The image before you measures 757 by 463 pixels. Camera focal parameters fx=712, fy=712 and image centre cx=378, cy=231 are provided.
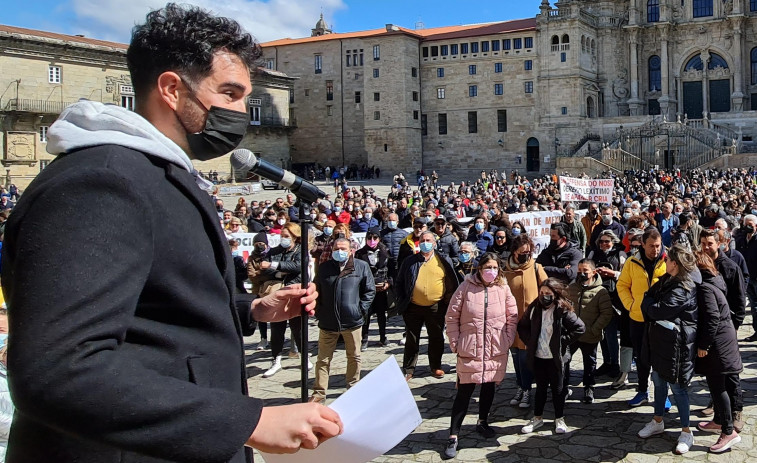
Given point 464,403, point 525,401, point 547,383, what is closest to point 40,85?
point 525,401

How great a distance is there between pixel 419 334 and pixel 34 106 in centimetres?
3889

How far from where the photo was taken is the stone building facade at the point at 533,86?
173 feet

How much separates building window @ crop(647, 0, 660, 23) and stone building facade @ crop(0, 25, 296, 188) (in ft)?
107

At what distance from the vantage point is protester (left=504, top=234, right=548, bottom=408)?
7.99m

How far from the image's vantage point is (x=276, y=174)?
2902 mm

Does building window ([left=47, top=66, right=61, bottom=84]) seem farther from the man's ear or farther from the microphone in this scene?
the man's ear

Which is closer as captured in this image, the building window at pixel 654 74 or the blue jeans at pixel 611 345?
the blue jeans at pixel 611 345

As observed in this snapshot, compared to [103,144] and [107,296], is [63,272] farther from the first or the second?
[103,144]

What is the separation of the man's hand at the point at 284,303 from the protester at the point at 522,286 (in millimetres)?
5833

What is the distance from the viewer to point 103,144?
63.4 inches

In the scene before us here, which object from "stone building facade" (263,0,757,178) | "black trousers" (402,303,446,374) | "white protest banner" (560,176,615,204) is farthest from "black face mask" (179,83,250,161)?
"stone building facade" (263,0,757,178)

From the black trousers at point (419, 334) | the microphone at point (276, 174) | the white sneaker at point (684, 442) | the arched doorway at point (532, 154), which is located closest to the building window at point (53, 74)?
the arched doorway at point (532, 154)

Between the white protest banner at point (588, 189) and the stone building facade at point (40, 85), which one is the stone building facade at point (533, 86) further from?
the white protest banner at point (588, 189)

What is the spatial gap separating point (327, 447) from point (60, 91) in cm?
4589
